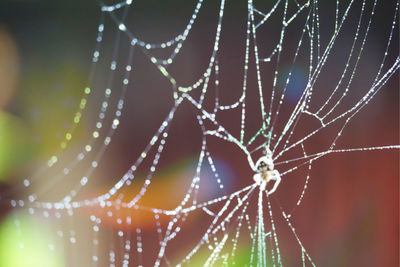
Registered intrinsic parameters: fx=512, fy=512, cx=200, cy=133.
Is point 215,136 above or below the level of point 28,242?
above

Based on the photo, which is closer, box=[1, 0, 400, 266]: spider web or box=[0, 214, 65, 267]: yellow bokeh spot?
box=[0, 214, 65, 267]: yellow bokeh spot

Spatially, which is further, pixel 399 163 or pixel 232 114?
pixel 399 163

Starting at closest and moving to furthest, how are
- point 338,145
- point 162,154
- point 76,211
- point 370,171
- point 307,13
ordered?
point 76,211 → point 162,154 → point 307,13 → point 338,145 → point 370,171

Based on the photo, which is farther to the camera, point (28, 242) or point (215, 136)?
point (215, 136)

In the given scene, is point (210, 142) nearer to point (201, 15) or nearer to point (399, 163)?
point (201, 15)

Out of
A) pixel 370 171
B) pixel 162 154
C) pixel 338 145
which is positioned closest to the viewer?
pixel 162 154

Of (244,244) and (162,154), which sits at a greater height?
(162,154)

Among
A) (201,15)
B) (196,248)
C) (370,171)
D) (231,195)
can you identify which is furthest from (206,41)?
(370,171)

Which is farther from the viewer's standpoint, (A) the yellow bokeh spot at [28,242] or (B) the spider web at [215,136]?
(B) the spider web at [215,136]
